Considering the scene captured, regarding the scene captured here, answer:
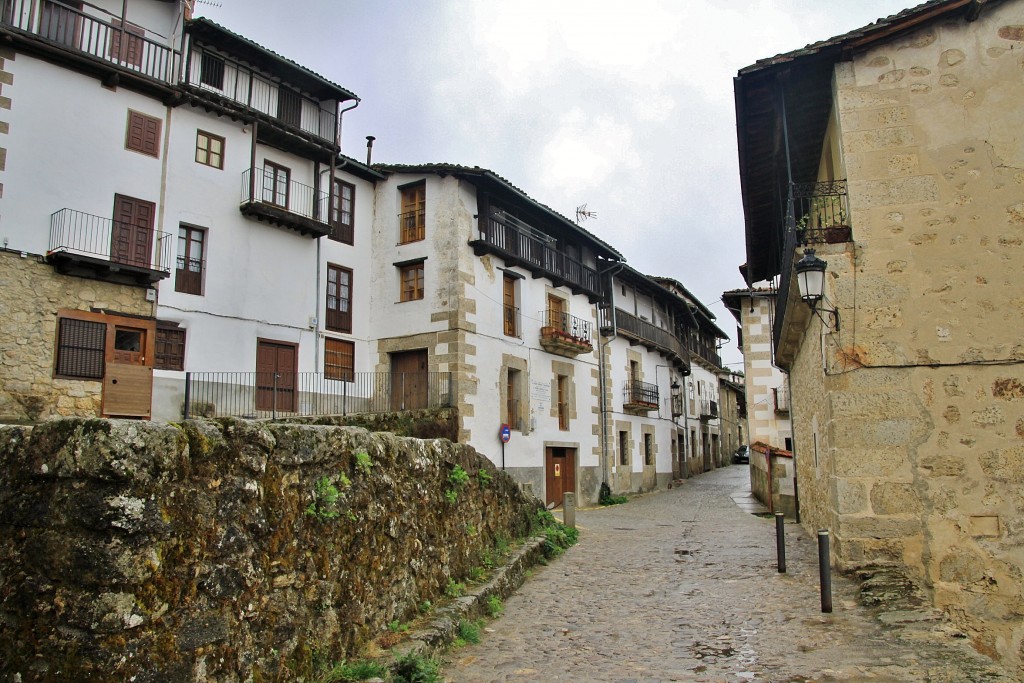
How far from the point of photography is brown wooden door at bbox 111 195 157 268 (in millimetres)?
13945

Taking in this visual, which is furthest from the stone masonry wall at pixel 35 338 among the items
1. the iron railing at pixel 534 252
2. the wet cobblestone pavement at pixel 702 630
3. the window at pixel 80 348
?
the wet cobblestone pavement at pixel 702 630

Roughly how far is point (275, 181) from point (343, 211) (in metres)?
2.10

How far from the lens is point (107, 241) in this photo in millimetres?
13758

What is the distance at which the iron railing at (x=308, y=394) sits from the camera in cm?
1492

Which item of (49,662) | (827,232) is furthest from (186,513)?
(827,232)

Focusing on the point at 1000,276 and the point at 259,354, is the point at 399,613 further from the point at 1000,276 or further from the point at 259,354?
the point at 259,354

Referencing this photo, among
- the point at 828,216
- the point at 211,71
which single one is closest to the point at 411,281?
the point at 211,71

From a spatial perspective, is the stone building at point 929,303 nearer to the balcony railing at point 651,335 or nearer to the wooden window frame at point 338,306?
the wooden window frame at point 338,306

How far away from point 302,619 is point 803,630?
167 inches

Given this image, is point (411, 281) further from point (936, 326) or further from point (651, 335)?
point (936, 326)

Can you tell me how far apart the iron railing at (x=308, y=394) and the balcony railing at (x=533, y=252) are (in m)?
3.97

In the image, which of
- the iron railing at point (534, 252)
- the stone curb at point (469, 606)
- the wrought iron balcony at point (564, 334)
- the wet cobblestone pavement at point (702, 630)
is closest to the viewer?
the stone curb at point (469, 606)

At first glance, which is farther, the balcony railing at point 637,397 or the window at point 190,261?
the balcony railing at point 637,397

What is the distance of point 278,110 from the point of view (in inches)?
677
